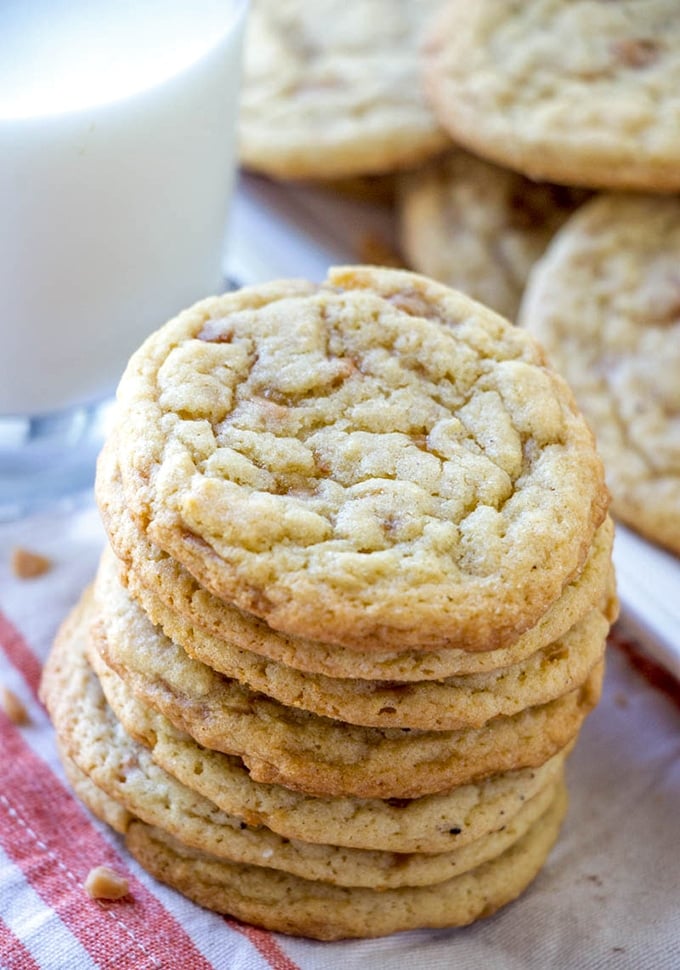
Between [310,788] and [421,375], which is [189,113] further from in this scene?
[310,788]

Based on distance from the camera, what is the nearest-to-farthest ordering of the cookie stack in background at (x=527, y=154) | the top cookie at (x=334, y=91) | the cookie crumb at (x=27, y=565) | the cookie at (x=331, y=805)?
the cookie at (x=331, y=805) → the cookie crumb at (x=27, y=565) → the cookie stack in background at (x=527, y=154) → the top cookie at (x=334, y=91)

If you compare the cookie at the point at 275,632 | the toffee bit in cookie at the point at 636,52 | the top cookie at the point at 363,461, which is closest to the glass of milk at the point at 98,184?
the top cookie at the point at 363,461

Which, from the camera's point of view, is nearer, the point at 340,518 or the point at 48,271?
the point at 340,518

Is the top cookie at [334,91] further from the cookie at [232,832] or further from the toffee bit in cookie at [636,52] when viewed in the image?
the cookie at [232,832]

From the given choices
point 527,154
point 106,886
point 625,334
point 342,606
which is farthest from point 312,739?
point 527,154

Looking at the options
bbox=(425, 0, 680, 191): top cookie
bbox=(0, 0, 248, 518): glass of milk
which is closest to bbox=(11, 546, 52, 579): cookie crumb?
bbox=(0, 0, 248, 518): glass of milk

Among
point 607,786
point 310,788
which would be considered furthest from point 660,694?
point 310,788
